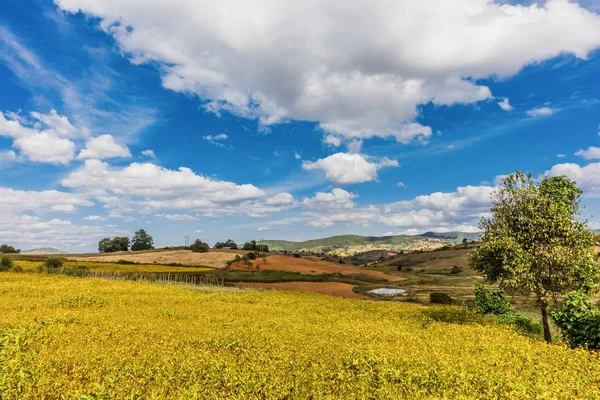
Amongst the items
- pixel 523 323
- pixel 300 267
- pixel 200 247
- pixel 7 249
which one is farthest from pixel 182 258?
pixel 523 323

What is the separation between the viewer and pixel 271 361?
523 inches

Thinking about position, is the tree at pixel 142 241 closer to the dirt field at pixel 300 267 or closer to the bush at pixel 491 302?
the dirt field at pixel 300 267

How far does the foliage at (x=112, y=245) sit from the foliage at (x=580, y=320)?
186777 mm

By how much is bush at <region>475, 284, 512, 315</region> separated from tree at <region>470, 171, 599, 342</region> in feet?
24.2

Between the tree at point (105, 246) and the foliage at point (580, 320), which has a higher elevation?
the tree at point (105, 246)

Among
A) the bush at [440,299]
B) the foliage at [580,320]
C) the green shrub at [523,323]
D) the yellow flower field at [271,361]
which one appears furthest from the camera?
the bush at [440,299]

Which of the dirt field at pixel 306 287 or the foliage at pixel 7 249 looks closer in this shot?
the dirt field at pixel 306 287

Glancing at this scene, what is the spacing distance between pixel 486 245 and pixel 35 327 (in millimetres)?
28760

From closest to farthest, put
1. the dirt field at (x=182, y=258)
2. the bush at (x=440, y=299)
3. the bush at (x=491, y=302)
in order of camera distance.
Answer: the bush at (x=491, y=302) → the bush at (x=440, y=299) → the dirt field at (x=182, y=258)

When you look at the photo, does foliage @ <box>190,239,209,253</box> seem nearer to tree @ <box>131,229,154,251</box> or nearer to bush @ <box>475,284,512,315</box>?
tree @ <box>131,229,154,251</box>

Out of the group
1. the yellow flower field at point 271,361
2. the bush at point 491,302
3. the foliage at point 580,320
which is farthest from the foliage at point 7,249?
the foliage at point 580,320

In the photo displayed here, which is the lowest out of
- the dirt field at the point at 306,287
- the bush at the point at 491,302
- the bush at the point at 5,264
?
the dirt field at the point at 306,287

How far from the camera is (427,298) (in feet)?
212

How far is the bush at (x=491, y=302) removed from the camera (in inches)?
1251
